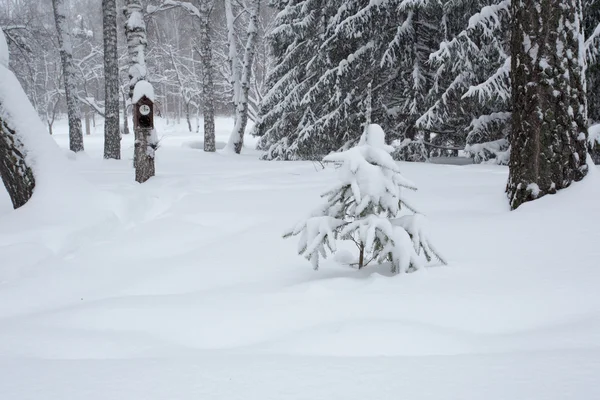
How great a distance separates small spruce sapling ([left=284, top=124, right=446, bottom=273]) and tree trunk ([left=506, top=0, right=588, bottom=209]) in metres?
2.09

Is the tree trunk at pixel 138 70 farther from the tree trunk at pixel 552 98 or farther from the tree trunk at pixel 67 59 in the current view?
the tree trunk at pixel 67 59

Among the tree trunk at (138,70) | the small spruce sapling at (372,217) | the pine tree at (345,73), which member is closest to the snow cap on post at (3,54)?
the tree trunk at (138,70)

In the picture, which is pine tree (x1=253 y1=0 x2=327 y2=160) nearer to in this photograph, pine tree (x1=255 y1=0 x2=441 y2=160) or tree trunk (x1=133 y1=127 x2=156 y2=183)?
pine tree (x1=255 y1=0 x2=441 y2=160)

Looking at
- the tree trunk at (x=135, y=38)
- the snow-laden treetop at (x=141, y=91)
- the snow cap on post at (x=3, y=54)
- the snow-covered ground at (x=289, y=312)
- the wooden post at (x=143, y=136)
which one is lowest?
the snow-covered ground at (x=289, y=312)

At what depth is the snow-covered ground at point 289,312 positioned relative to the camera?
1516mm

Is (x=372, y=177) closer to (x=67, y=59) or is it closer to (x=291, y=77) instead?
(x=291, y=77)

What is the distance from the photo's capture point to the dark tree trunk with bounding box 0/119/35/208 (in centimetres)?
482

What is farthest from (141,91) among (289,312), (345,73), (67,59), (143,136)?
(67,59)

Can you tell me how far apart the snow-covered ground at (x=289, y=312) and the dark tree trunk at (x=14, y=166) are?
1.78ft

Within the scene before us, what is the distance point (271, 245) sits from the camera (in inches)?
146

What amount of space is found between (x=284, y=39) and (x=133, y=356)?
13.7 m

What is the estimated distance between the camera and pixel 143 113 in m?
7.15

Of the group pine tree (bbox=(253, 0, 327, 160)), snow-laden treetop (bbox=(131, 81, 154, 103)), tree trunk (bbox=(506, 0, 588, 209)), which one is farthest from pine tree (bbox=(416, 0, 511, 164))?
snow-laden treetop (bbox=(131, 81, 154, 103))

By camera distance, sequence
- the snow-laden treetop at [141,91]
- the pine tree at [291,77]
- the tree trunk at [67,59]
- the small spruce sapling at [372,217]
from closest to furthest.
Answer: the small spruce sapling at [372,217], the snow-laden treetop at [141,91], the tree trunk at [67,59], the pine tree at [291,77]
